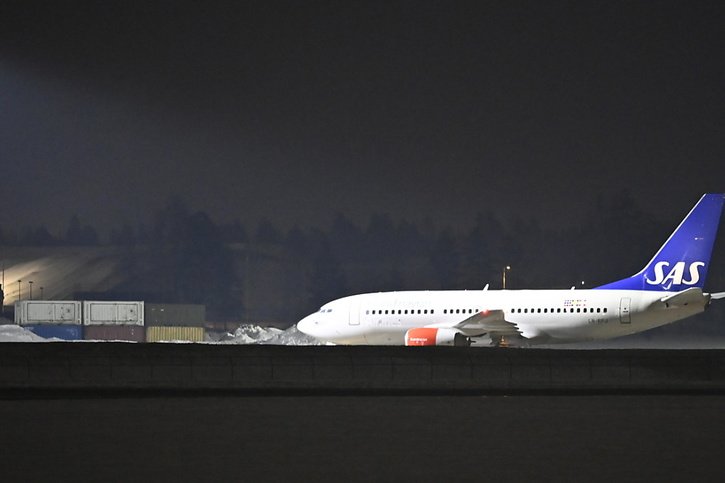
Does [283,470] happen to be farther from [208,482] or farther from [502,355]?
[502,355]

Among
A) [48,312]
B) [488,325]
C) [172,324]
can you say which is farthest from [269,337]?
[488,325]

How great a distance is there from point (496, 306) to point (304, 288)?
113096mm

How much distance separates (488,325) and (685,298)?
24.2 ft

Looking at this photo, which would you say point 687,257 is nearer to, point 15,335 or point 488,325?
point 488,325

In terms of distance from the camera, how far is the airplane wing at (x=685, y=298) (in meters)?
42.8

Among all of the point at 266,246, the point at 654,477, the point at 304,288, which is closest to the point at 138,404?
the point at 654,477

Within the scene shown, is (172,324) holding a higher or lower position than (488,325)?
lower

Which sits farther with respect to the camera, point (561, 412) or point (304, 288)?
point (304, 288)

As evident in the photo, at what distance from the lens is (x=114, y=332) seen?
236 feet

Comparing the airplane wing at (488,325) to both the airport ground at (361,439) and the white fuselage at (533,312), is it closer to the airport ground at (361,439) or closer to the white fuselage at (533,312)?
the white fuselage at (533,312)

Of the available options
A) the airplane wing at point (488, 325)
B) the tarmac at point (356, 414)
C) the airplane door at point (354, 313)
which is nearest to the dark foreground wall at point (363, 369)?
the tarmac at point (356, 414)

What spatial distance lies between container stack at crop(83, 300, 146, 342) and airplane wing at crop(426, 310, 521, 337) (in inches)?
1230

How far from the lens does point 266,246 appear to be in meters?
177

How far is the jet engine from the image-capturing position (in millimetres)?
44219
